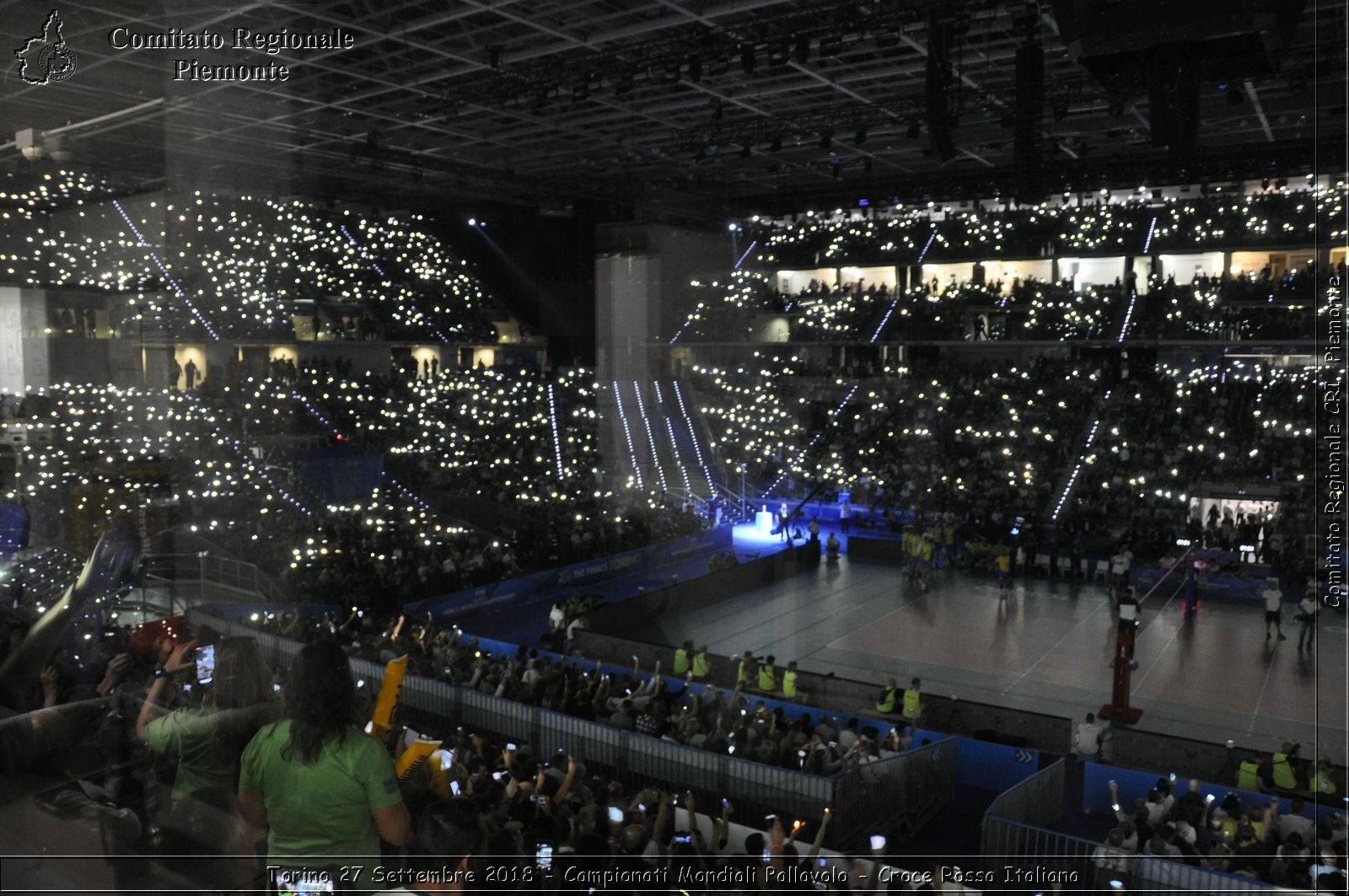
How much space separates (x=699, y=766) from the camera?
652 cm

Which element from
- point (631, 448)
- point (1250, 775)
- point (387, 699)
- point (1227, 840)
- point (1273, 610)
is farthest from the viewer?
point (631, 448)

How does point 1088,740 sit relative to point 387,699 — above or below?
below

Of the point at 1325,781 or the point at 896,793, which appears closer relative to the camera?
the point at 1325,781

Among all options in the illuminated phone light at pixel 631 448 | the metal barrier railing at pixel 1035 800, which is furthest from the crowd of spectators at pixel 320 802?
the illuminated phone light at pixel 631 448

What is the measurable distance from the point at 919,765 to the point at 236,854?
6.01 meters

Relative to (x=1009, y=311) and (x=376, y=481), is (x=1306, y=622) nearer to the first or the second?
(x=1009, y=311)

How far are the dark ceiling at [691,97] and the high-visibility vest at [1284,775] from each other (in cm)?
439

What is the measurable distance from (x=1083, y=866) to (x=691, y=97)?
11225 millimetres

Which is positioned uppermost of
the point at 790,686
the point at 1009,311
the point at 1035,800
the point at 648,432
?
the point at 1009,311

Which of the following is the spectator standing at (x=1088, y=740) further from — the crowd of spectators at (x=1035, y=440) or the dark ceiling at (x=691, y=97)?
the crowd of spectators at (x=1035, y=440)

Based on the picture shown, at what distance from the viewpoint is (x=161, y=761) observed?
8.08 ft

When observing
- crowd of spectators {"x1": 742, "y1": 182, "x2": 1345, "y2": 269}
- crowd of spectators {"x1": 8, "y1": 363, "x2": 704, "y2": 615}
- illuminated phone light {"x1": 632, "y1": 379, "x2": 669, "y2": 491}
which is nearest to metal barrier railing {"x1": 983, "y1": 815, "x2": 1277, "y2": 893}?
crowd of spectators {"x1": 8, "y1": 363, "x2": 704, "y2": 615}

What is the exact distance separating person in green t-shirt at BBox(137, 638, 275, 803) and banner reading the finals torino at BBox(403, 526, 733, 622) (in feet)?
28.9

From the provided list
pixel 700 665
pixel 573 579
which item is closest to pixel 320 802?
pixel 700 665
